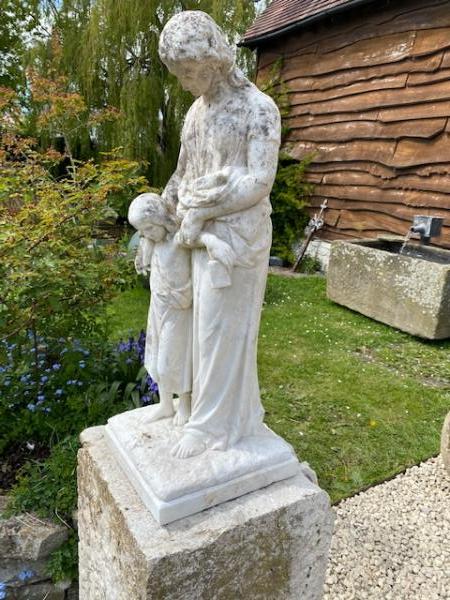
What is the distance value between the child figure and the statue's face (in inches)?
17.3

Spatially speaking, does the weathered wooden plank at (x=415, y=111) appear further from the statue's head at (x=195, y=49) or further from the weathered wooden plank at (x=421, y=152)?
the statue's head at (x=195, y=49)

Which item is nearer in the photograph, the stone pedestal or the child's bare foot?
the stone pedestal

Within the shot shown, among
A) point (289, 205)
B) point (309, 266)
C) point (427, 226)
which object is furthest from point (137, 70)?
point (427, 226)

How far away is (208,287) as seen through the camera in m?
1.73

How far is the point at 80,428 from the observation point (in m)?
2.92

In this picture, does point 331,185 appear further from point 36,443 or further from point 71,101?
point 36,443

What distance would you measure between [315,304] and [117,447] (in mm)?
5020

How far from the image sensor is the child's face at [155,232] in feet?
5.84

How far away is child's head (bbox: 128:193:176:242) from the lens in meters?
1.75

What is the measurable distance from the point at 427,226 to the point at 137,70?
714 cm

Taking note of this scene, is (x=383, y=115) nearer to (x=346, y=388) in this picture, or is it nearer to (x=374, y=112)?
(x=374, y=112)

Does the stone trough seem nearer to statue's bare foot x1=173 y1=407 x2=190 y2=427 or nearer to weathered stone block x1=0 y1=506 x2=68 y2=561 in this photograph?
statue's bare foot x1=173 y1=407 x2=190 y2=427

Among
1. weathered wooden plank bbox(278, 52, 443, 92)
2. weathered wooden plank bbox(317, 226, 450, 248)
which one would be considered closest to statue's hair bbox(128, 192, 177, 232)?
weathered wooden plank bbox(317, 226, 450, 248)

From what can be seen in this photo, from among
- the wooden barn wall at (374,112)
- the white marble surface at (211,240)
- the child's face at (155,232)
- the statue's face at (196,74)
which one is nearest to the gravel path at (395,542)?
the white marble surface at (211,240)
